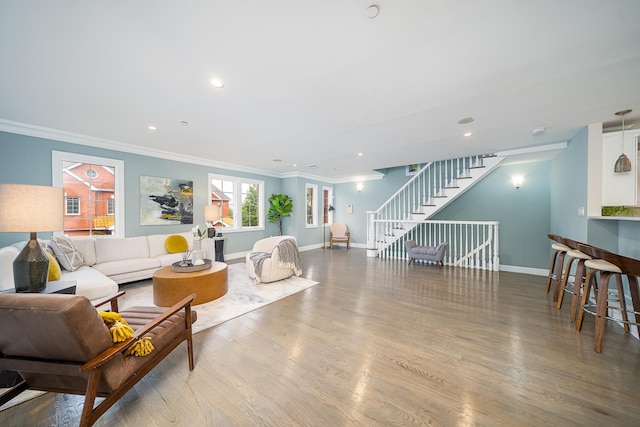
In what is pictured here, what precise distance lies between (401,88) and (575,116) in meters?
2.65

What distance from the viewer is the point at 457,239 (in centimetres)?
616

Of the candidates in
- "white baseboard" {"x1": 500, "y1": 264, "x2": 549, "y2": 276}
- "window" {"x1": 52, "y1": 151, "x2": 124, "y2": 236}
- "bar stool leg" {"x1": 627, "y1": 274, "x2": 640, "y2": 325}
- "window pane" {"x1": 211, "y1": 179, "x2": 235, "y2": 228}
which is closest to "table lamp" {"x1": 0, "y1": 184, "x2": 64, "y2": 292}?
"window" {"x1": 52, "y1": 151, "x2": 124, "y2": 236}

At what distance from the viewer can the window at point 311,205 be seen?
A: 8.23m

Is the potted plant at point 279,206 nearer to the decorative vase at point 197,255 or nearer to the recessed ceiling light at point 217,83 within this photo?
the decorative vase at point 197,255

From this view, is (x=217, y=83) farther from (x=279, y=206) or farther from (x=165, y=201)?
(x=279, y=206)

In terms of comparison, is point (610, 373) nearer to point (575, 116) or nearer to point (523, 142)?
point (575, 116)

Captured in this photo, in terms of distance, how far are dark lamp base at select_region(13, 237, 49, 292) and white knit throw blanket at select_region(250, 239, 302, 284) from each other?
2550 millimetres

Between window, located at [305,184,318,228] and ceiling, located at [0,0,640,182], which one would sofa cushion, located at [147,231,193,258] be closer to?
ceiling, located at [0,0,640,182]

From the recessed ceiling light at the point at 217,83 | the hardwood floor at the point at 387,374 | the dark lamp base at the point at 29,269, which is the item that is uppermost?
the recessed ceiling light at the point at 217,83

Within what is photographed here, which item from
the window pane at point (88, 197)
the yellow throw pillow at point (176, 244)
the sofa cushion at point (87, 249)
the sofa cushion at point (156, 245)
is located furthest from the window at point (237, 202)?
the sofa cushion at point (87, 249)

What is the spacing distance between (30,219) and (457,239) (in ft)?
24.2

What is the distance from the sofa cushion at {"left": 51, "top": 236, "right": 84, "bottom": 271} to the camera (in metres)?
3.28

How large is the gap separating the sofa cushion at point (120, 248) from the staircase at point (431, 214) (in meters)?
5.44

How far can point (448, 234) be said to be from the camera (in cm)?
623
